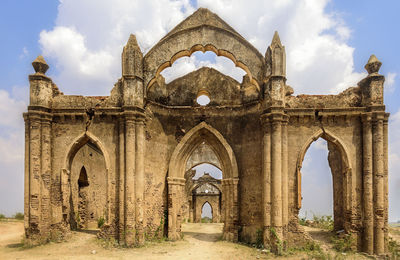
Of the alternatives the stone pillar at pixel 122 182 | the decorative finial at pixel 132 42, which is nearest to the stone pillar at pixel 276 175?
the stone pillar at pixel 122 182

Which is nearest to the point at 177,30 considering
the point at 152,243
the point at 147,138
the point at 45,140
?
the point at 147,138

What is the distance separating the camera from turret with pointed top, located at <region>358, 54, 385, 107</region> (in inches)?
451

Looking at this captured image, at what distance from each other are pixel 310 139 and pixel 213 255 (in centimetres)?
535

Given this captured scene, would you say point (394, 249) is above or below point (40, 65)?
below

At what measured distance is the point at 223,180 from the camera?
13703mm

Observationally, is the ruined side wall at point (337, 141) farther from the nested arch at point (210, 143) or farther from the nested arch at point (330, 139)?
the nested arch at point (210, 143)

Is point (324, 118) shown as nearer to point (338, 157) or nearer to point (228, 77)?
point (338, 157)

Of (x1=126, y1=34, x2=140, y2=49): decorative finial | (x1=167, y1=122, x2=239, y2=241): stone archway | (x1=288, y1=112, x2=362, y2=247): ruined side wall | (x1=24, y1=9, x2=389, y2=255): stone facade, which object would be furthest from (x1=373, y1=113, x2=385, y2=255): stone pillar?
(x1=126, y1=34, x2=140, y2=49): decorative finial

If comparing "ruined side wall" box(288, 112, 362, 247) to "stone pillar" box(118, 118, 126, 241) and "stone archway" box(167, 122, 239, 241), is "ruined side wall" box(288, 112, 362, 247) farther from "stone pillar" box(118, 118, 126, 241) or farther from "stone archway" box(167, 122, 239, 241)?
"stone pillar" box(118, 118, 126, 241)

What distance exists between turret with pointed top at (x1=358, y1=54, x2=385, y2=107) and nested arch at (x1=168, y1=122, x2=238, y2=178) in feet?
18.1

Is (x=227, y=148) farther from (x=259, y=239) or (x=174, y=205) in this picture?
(x=259, y=239)

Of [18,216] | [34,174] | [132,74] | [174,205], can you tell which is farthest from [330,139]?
[18,216]

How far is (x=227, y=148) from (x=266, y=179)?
2.76 meters

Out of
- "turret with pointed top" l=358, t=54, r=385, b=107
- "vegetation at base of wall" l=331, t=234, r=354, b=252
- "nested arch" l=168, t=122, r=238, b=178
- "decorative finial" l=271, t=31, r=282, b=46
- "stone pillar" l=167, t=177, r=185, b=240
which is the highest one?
"decorative finial" l=271, t=31, r=282, b=46
